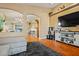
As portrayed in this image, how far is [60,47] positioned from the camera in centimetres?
284

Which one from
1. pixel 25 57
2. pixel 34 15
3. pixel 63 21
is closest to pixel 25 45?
pixel 25 57

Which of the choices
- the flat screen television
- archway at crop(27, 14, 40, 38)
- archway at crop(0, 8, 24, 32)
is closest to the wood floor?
archway at crop(27, 14, 40, 38)

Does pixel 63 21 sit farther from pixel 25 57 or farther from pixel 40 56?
pixel 25 57

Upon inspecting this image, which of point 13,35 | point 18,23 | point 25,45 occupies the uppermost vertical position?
point 18,23

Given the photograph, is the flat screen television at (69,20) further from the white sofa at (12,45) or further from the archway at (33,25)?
the white sofa at (12,45)

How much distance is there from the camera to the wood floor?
2686mm

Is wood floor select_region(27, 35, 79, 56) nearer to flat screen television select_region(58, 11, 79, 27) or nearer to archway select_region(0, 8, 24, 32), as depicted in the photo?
archway select_region(0, 8, 24, 32)

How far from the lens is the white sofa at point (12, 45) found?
2.62 metres

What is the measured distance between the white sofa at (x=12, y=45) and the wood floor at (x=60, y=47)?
19 centimetres

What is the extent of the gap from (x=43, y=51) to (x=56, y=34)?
0.51 meters

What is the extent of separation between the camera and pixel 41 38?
→ 113 inches

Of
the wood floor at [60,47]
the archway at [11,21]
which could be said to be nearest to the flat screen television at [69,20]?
the wood floor at [60,47]

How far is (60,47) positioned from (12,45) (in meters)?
1.06

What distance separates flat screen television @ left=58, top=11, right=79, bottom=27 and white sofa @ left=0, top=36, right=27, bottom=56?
0.98 metres
